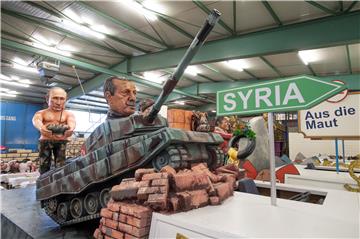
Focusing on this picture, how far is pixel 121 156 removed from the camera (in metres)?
1.95

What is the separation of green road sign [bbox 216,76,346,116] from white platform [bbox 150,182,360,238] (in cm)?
58

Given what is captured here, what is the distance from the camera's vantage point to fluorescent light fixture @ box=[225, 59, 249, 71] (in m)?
7.71

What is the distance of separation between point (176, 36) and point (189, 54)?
4.31 metres

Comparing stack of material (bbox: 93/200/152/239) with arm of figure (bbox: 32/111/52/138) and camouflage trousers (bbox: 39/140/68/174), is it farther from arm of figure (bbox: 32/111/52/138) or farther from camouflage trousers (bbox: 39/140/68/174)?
arm of figure (bbox: 32/111/52/138)

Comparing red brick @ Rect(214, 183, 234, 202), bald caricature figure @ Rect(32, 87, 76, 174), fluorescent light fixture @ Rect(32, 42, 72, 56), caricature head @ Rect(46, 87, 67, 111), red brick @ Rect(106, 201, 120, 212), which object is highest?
fluorescent light fixture @ Rect(32, 42, 72, 56)

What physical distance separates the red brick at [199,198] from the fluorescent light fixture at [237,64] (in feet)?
21.9

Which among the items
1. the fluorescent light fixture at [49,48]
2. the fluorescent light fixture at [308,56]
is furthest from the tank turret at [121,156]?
the fluorescent light fixture at [308,56]

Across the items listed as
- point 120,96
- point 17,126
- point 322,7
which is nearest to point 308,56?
point 322,7

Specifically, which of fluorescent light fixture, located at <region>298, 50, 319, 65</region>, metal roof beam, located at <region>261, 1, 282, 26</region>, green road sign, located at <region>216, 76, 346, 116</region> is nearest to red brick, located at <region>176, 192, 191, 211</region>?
green road sign, located at <region>216, 76, 346, 116</region>

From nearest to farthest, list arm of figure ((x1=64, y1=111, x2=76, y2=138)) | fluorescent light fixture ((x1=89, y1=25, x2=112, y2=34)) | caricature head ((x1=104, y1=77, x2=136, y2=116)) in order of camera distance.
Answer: caricature head ((x1=104, y1=77, x2=136, y2=116)) < arm of figure ((x1=64, y1=111, x2=76, y2=138)) < fluorescent light fixture ((x1=89, y1=25, x2=112, y2=34))

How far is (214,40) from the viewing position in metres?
6.22

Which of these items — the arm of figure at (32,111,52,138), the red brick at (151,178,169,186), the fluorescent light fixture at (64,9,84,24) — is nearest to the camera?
the red brick at (151,178,169,186)

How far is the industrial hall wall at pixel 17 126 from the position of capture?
1341 cm

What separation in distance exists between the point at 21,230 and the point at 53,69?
452 cm
